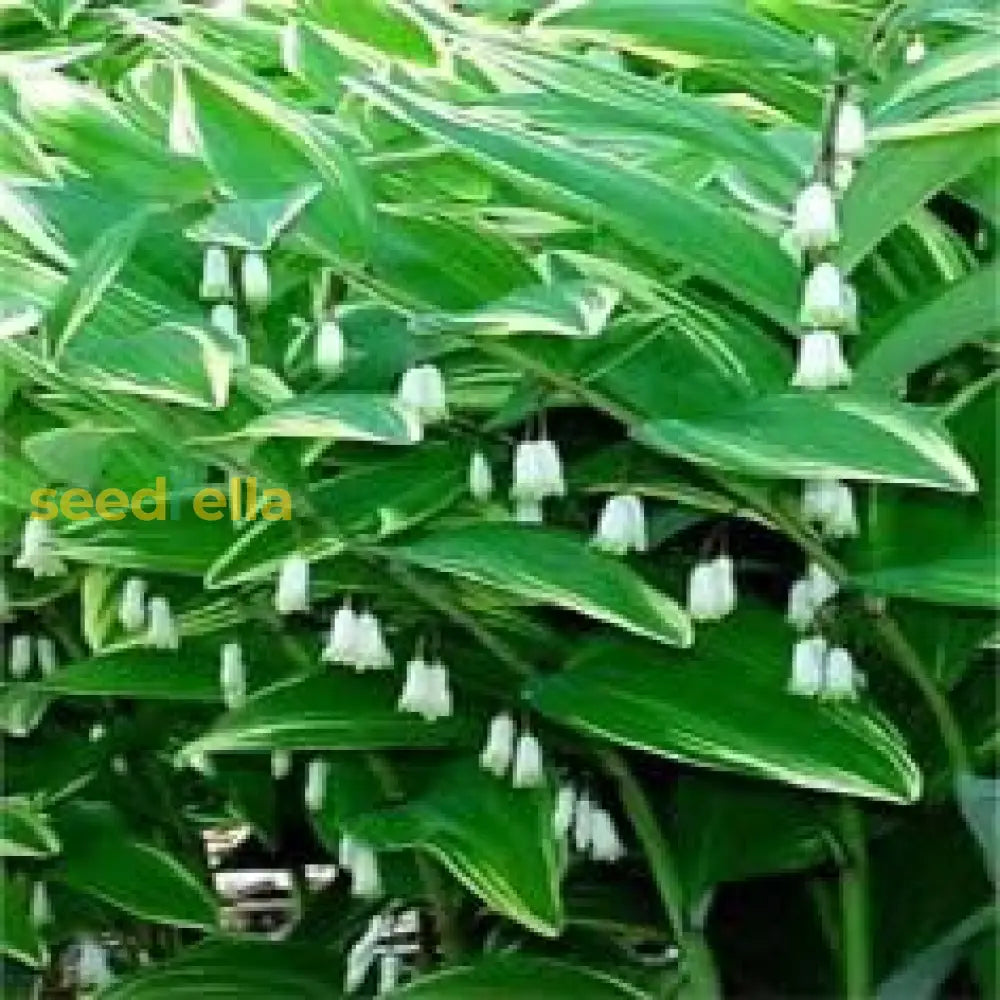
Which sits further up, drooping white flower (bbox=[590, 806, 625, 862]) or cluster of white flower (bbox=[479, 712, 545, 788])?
cluster of white flower (bbox=[479, 712, 545, 788])

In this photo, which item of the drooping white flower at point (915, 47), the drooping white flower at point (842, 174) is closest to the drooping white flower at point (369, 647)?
the drooping white flower at point (842, 174)

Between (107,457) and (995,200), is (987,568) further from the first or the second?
(107,457)

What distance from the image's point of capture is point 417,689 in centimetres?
109

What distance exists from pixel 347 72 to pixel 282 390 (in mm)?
243

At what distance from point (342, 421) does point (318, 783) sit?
16.0 inches

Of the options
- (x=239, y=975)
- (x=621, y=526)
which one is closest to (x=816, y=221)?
(x=621, y=526)

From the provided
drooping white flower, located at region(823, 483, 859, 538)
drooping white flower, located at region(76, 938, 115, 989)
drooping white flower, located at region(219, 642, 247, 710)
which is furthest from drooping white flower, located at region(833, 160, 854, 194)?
drooping white flower, located at region(76, 938, 115, 989)

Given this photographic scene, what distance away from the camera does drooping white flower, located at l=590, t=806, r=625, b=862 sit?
1.15 m

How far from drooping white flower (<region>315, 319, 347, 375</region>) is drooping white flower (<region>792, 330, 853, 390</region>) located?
0.22m

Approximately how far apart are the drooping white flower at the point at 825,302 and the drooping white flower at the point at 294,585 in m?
0.27

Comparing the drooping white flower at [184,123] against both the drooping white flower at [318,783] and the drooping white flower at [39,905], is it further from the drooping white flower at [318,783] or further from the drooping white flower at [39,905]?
the drooping white flower at [39,905]

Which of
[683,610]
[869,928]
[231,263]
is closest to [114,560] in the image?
[231,263]

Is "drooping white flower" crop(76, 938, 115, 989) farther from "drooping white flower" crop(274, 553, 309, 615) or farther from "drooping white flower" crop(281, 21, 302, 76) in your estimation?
"drooping white flower" crop(281, 21, 302, 76)

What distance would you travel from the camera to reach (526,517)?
3.40ft
